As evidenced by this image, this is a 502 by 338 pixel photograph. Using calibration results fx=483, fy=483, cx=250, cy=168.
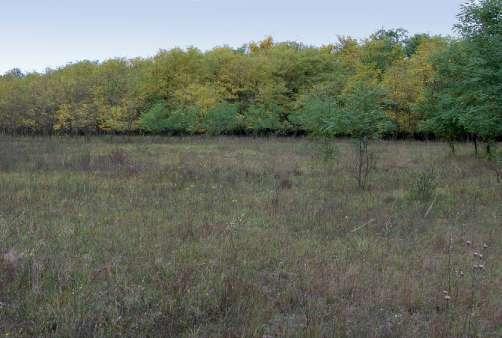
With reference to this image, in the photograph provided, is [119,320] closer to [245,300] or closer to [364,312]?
[245,300]

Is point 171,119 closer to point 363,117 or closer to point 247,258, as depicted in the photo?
point 363,117

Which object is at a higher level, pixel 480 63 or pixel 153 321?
pixel 480 63

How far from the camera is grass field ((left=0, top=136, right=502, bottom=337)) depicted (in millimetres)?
5238

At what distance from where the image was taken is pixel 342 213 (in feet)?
37.5

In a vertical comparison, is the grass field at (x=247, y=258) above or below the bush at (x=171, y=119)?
below

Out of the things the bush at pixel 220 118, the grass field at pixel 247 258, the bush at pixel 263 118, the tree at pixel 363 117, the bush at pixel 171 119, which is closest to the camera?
the grass field at pixel 247 258

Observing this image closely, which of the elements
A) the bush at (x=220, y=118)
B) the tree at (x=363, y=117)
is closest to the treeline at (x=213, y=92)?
the bush at (x=220, y=118)

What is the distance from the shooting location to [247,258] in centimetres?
768

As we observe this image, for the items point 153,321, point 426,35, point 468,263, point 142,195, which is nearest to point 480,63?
point 468,263

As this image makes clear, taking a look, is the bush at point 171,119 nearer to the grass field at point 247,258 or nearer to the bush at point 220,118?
the bush at point 220,118

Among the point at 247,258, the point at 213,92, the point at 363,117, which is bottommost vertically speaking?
the point at 247,258

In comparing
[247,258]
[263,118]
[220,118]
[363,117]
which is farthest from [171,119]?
[247,258]

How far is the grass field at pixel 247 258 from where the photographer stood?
524 centimetres

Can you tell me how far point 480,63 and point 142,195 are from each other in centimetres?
1110
